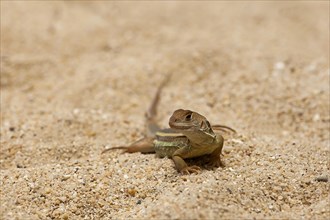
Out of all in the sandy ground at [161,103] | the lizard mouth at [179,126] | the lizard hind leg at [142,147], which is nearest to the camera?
the sandy ground at [161,103]

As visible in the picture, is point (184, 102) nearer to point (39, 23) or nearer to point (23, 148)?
point (23, 148)

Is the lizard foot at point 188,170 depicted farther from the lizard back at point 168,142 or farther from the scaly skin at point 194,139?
the lizard back at point 168,142

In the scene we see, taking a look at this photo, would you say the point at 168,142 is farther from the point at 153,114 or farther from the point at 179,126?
the point at 153,114

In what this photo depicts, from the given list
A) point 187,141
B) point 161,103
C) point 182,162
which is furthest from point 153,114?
point 182,162

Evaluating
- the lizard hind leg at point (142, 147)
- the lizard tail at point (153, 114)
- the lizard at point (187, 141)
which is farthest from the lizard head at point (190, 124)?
the lizard tail at point (153, 114)

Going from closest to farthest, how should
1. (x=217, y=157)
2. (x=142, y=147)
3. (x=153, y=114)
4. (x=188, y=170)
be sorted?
(x=188, y=170) < (x=217, y=157) < (x=142, y=147) < (x=153, y=114)
